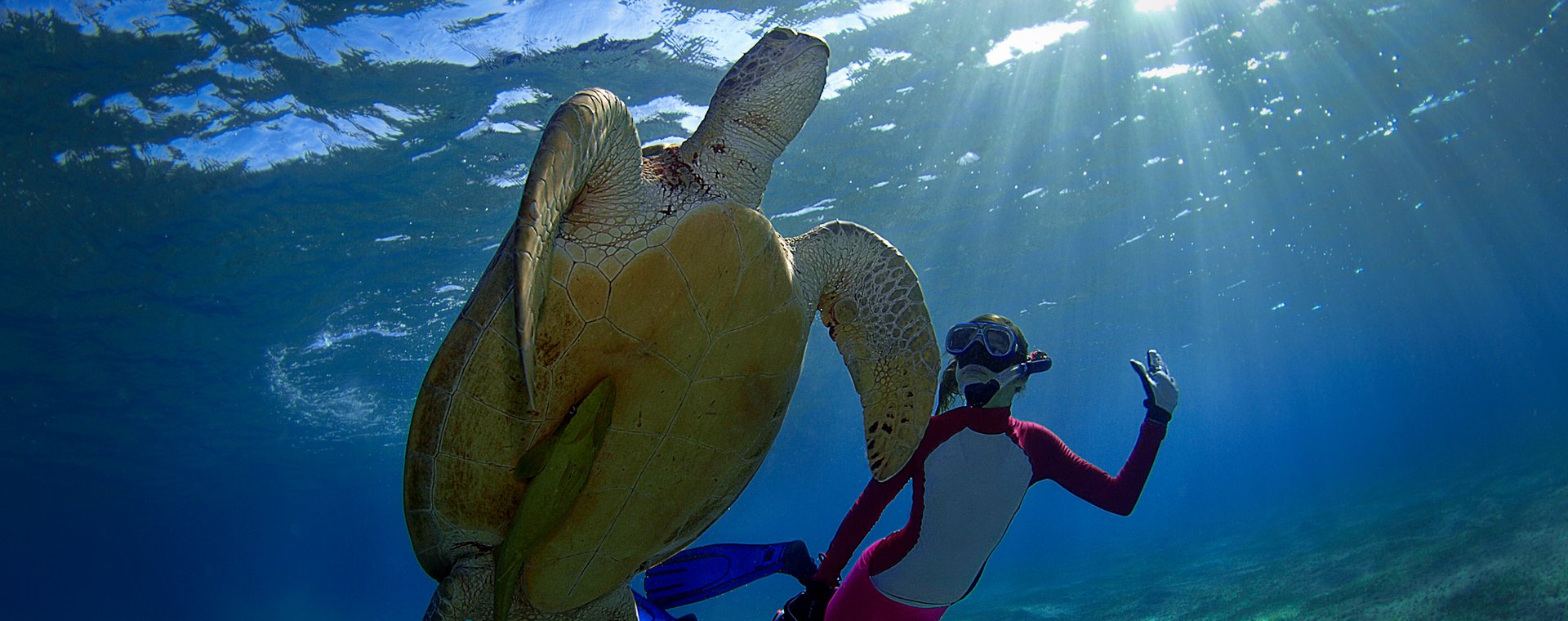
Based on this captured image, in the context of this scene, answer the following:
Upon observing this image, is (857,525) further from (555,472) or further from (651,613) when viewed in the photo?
(555,472)

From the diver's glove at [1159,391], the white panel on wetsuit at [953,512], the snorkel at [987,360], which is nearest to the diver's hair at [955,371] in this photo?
the snorkel at [987,360]

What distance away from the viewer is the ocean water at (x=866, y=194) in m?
8.00

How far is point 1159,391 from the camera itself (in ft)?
10.9

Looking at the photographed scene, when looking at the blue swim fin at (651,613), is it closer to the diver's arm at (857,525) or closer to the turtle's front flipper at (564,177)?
the diver's arm at (857,525)

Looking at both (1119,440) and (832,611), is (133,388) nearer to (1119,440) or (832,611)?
Answer: (832,611)

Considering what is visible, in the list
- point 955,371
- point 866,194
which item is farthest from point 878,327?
point 866,194

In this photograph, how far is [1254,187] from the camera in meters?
17.4

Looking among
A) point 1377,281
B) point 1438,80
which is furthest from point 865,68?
point 1377,281

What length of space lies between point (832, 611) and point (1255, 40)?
43.2 feet

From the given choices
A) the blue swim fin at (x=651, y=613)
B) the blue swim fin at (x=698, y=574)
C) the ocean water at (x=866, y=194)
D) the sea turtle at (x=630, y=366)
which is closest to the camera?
the sea turtle at (x=630, y=366)

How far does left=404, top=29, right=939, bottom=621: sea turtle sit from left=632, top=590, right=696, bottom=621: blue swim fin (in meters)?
0.41

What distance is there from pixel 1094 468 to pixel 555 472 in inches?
105

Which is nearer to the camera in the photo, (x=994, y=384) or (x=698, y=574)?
(x=994, y=384)

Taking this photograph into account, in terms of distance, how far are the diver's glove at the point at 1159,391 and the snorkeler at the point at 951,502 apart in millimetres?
97
